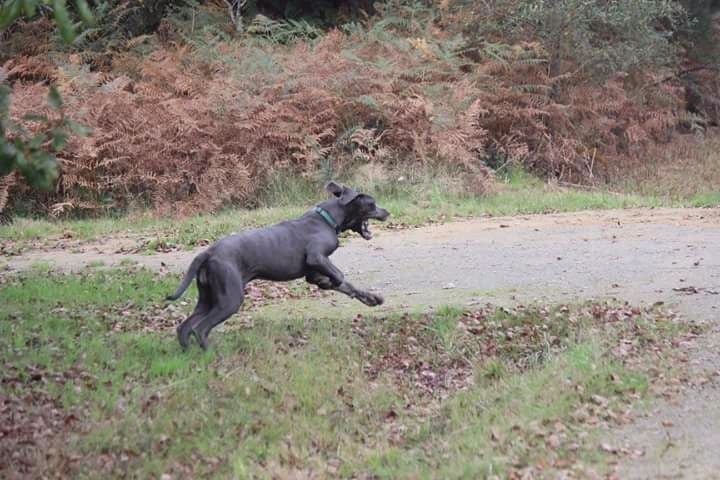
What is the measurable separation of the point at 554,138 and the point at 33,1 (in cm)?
1744

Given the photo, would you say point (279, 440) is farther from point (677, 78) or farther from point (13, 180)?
point (677, 78)

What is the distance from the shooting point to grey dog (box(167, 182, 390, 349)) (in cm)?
812

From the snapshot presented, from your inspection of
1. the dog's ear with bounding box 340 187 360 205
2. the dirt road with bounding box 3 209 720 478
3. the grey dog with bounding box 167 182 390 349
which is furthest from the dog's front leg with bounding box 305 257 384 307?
the dirt road with bounding box 3 209 720 478

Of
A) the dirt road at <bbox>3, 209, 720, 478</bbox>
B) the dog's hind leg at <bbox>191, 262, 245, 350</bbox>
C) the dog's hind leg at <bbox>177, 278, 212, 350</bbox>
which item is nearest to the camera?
the dog's hind leg at <bbox>191, 262, 245, 350</bbox>

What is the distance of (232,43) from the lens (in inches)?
818

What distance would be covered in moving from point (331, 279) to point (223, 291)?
1071 millimetres

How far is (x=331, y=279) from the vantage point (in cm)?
871

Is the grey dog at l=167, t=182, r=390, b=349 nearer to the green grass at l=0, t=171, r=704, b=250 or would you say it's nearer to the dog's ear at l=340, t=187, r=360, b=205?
the dog's ear at l=340, t=187, r=360, b=205

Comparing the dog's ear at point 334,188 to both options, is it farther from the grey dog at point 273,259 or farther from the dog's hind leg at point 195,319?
Answer: the dog's hind leg at point 195,319

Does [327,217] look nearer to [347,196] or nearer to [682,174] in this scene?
[347,196]

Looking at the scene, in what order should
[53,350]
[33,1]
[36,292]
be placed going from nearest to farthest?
[33,1]
[53,350]
[36,292]

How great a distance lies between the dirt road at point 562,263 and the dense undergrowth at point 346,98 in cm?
309

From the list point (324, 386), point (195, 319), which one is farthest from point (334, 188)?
point (324, 386)

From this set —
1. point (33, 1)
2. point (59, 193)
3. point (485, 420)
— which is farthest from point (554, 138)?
point (33, 1)
